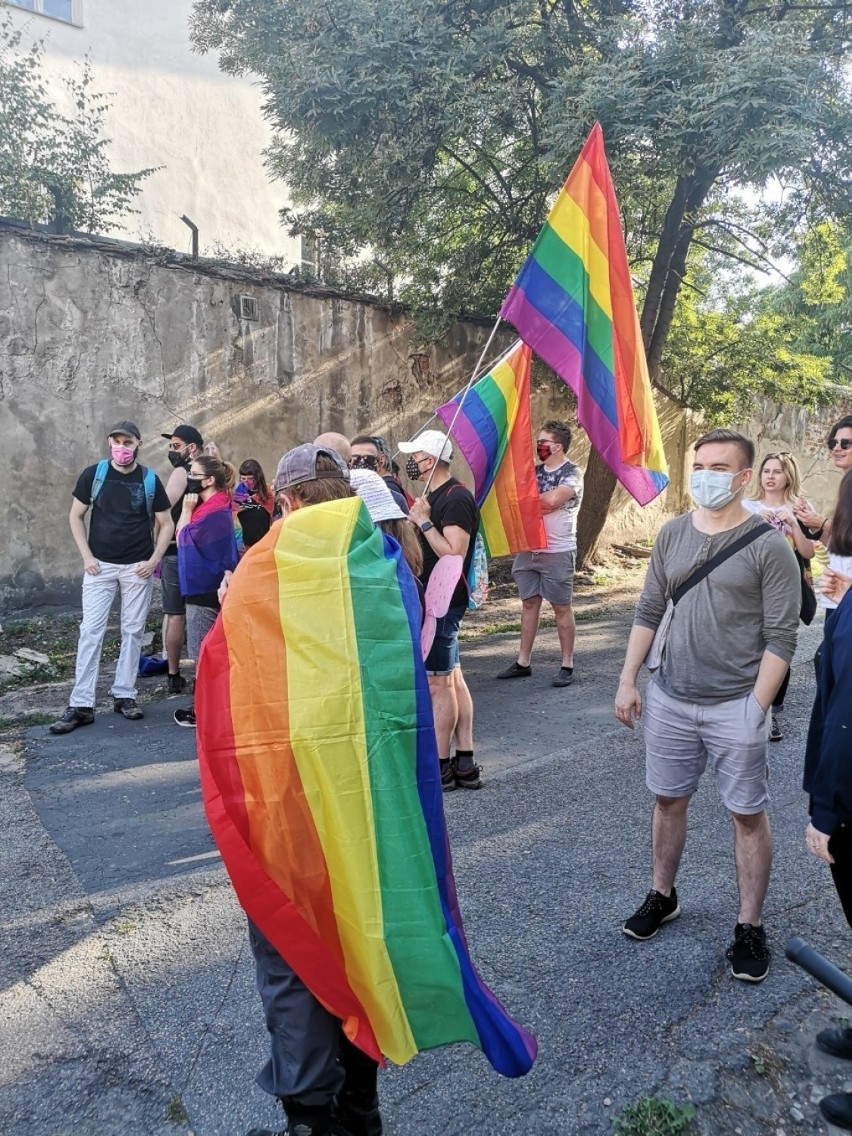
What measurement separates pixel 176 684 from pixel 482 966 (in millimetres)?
4178

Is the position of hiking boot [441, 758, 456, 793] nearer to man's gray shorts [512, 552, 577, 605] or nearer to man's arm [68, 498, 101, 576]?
man's gray shorts [512, 552, 577, 605]

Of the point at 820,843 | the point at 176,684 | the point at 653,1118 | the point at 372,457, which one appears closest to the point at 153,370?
the point at 176,684

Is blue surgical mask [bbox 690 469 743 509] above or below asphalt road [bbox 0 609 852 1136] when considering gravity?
above

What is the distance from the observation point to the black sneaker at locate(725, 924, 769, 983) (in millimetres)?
2859

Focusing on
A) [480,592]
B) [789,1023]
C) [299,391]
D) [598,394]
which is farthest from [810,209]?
[789,1023]

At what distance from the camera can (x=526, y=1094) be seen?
2367 millimetres

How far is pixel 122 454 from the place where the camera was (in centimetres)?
579

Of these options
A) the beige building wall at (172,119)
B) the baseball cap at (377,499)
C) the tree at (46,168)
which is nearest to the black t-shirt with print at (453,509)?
the baseball cap at (377,499)

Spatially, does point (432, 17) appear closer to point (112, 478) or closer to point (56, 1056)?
point (112, 478)

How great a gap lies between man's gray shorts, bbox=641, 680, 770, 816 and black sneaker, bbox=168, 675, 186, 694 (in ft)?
14.2

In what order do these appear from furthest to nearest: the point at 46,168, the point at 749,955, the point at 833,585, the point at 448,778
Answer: the point at 46,168 → the point at 448,778 → the point at 833,585 → the point at 749,955

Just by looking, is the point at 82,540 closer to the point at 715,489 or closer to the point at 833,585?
the point at 715,489

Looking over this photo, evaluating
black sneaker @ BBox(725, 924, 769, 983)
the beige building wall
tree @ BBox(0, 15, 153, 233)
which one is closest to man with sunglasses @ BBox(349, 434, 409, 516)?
black sneaker @ BBox(725, 924, 769, 983)

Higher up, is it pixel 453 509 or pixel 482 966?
pixel 453 509
